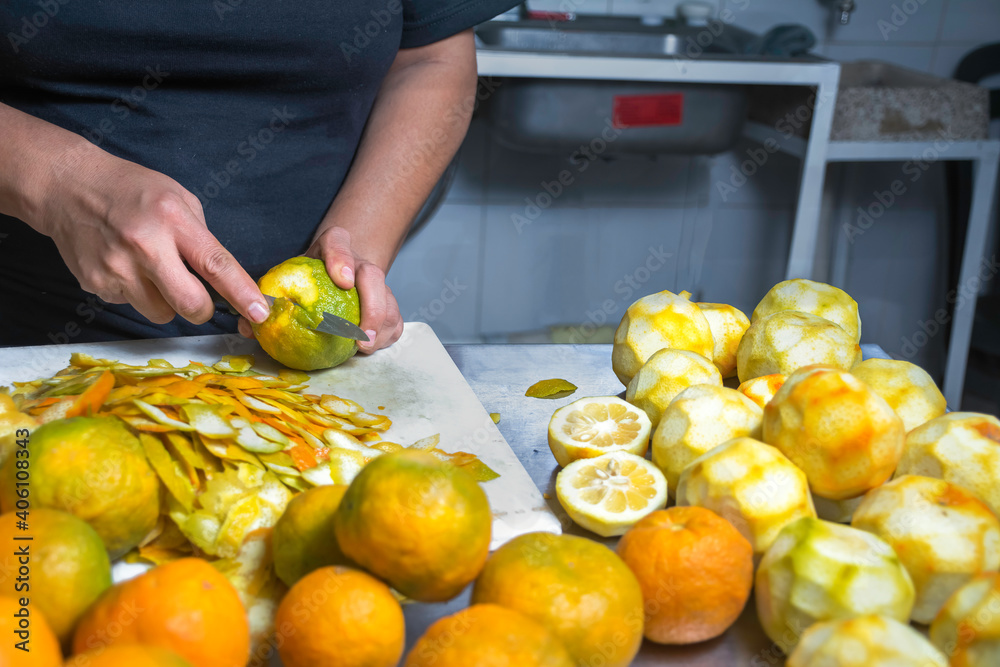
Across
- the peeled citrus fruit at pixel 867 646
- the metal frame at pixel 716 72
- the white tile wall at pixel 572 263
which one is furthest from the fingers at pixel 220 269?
the white tile wall at pixel 572 263

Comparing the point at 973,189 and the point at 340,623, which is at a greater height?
the point at 340,623

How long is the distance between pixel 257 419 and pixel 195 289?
9.3 inches

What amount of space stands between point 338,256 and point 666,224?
236cm

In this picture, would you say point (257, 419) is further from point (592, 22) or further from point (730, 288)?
point (730, 288)

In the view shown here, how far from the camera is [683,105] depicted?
252 centimetres

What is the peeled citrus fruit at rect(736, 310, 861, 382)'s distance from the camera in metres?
0.92

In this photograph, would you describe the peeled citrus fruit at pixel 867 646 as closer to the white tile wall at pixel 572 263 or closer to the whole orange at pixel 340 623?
the whole orange at pixel 340 623

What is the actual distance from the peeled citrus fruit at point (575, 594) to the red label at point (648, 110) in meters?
2.11

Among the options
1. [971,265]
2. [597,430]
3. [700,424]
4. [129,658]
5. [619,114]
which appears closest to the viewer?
[129,658]

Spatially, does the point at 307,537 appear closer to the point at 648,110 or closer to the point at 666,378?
the point at 666,378

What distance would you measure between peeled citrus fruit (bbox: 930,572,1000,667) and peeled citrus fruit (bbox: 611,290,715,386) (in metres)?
0.46

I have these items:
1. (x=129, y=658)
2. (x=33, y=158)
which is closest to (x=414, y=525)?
(x=129, y=658)

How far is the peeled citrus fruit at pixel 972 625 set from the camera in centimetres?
53

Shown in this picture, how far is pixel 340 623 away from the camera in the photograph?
1.75ft
